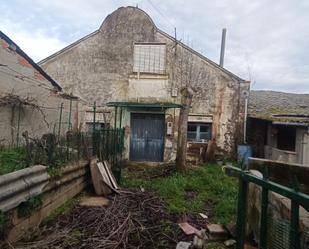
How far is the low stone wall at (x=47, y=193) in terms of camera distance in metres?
3.86

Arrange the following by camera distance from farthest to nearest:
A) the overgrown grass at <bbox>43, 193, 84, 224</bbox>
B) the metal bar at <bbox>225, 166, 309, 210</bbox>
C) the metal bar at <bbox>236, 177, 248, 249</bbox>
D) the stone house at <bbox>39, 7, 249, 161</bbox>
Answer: the stone house at <bbox>39, 7, 249, 161</bbox> < the overgrown grass at <bbox>43, 193, 84, 224</bbox> < the metal bar at <bbox>236, 177, 248, 249</bbox> < the metal bar at <bbox>225, 166, 309, 210</bbox>

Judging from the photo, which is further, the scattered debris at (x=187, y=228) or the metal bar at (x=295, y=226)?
the scattered debris at (x=187, y=228)

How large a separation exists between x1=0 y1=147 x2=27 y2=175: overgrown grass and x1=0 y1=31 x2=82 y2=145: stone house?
8.49 feet

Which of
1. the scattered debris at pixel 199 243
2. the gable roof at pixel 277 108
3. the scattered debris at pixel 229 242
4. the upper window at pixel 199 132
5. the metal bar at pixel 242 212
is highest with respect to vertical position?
the gable roof at pixel 277 108

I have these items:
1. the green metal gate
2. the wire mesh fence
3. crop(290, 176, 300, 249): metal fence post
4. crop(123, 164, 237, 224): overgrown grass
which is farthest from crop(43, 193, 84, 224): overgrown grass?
crop(290, 176, 300, 249): metal fence post

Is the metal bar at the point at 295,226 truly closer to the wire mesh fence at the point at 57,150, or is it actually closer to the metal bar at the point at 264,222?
the metal bar at the point at 264,222

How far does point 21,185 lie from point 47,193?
112cm

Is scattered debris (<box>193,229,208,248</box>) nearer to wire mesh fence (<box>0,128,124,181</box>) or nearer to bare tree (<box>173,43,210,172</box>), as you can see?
wire mesh fence (<box>0,128,124,181</box>)

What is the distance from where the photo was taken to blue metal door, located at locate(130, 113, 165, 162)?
13.9 metres

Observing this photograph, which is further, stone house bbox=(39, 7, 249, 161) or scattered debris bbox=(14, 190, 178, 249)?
stone house bbox=(39, 7, 249, 161)

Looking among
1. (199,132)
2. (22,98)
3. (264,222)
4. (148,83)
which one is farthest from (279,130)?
(264,222)

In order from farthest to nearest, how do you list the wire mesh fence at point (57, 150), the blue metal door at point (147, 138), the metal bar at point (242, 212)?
the blue metal door at point (147, 138) → the wire mesh fence at point (57, 150) → the metal bar at point (242, 212)

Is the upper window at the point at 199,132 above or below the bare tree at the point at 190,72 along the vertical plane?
below

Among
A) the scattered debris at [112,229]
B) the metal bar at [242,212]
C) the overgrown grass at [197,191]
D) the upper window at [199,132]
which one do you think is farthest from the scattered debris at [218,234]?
the upper window at [199,132]
